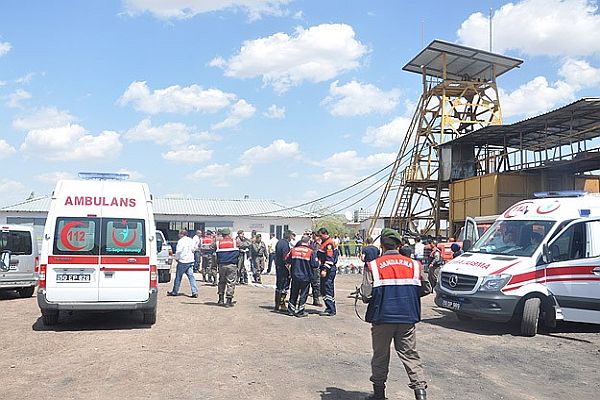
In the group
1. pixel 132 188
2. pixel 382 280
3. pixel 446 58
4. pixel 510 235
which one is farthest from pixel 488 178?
pixel 382 280

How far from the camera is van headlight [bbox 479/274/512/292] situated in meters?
11.0

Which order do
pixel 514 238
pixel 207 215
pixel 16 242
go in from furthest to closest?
pixel 207 215
pixel 16 242
pixel 514 238

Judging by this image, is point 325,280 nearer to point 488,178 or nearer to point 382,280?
point 382,280

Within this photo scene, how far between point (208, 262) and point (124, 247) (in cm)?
1041

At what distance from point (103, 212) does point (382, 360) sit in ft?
21.2

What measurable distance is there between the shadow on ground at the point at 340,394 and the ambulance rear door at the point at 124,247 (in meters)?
4.95

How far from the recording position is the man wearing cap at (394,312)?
244 inches

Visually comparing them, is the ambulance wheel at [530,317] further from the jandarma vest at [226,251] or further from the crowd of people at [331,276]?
the jandarma vest at [226,251]

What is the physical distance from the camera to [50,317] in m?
10.9

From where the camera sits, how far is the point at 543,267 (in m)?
11.2

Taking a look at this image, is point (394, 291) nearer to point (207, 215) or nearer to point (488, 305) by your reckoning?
point (488, 305)

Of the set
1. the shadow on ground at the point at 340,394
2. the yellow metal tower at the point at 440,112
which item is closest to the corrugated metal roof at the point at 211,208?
the yellow metal tower at the point at 440,112

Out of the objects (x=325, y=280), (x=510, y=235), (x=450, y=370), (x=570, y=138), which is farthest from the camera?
(x=570, y=138)

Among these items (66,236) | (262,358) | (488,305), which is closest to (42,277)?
(66,236)
